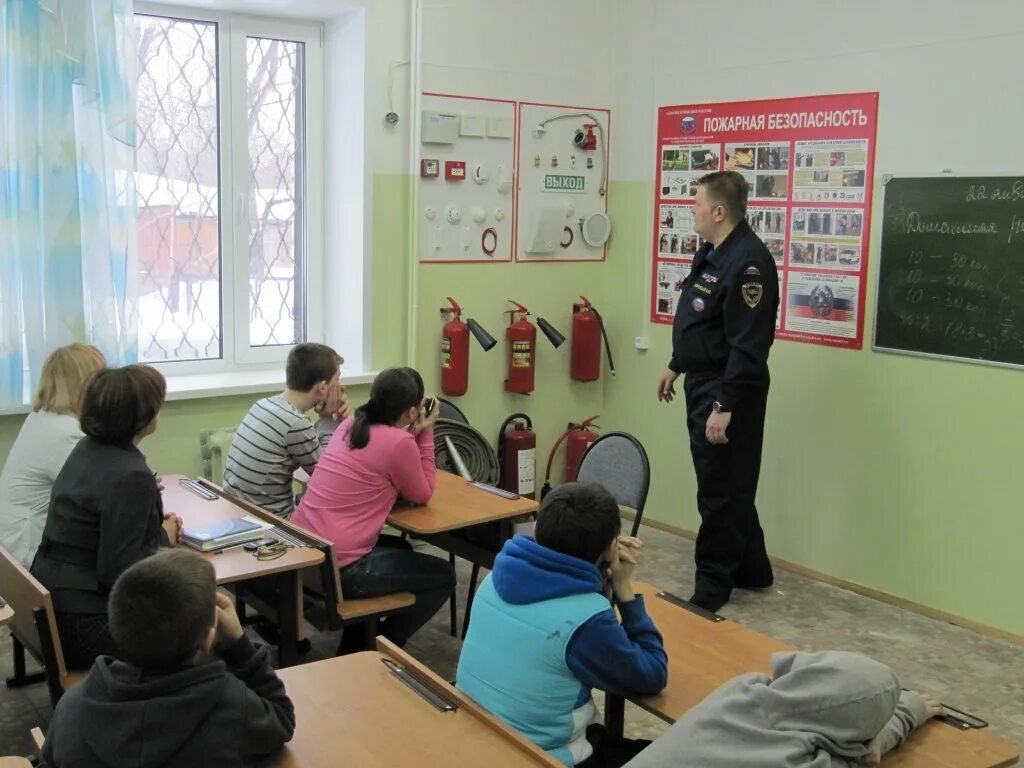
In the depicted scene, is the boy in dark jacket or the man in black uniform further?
the man in black uniform

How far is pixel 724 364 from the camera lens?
14.6 ft

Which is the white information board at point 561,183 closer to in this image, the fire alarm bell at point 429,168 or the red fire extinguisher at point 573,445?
the fire alarm bell at point 429,168

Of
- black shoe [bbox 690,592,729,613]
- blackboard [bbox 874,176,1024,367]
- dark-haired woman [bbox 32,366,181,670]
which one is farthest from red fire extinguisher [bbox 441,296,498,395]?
dark-haired woman [bbox 32,366,181,670]

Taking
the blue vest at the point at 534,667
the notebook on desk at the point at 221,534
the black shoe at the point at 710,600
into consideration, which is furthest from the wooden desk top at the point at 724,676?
the black shoe at the point at 710,600

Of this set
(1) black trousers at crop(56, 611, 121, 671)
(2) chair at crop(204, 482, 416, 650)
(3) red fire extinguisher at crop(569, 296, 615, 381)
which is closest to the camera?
(1) black trousers at crop(56, 611, 121, 671)

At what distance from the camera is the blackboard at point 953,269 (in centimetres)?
418

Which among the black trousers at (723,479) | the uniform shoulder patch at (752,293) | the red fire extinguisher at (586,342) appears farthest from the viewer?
the red fire extinguisher at (586,342)

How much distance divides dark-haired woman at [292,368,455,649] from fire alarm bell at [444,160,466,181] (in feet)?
6.64

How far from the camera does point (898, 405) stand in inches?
182

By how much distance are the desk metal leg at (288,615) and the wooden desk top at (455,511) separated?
0.46 metres

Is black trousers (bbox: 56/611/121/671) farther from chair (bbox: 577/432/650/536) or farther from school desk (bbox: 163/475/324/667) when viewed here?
chair (bbox: 577/432/650/536)

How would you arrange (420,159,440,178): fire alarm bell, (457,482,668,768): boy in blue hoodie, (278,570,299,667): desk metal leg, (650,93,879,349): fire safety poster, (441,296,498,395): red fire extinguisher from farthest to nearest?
(441,296,498,395): red fire extinguisher < (420,159,440,178): fire alarm bell < (650,93,879,349): fire safety poster < (278,570,299,667): desk metal leg < (457,482,668,768): boy in blue hoodie

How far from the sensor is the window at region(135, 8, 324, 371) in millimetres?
4797

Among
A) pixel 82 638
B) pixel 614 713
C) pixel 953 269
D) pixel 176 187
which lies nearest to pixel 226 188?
pixel 176 187
